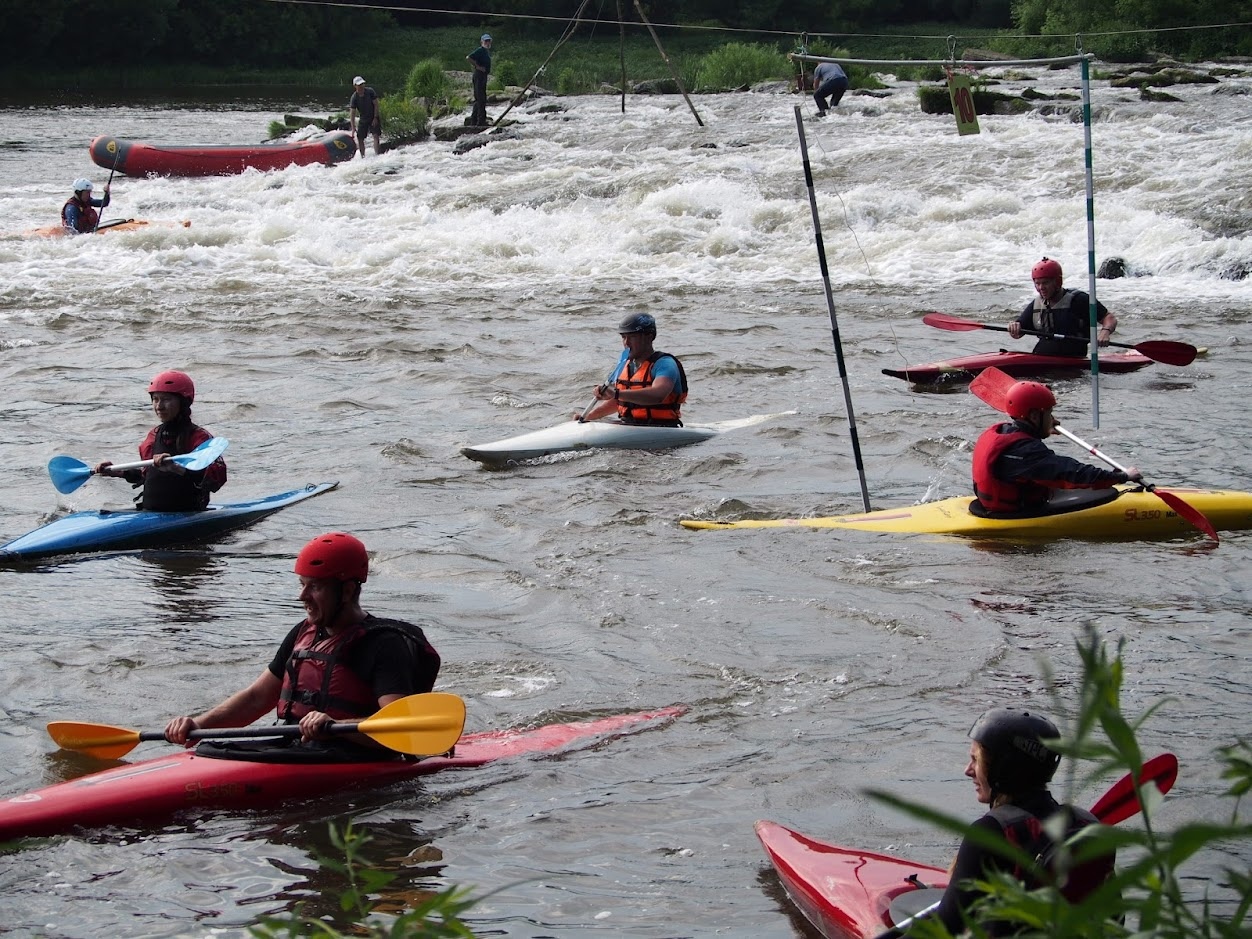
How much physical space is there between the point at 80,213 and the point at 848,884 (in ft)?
47.9

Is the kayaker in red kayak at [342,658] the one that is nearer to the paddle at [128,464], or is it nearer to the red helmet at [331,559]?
the red helmet at [331,559]

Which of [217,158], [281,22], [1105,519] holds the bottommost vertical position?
[1105,519]

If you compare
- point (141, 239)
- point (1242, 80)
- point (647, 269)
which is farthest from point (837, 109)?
point (141, 239)

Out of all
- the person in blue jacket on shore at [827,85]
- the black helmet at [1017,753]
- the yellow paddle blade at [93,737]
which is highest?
the person in blue jacket on shore at [827,85]

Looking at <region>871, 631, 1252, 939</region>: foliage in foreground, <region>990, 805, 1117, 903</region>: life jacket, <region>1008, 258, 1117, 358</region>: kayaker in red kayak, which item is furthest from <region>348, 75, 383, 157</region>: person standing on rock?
<region>871, 631, 1252, 939</region>: foliage in foreground

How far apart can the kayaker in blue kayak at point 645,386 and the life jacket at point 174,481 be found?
2460 millimetres

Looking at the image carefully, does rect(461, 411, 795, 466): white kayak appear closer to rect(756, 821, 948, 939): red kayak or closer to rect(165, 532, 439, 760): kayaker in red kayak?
rect(165, 532, 439, 760): kayaker in red kayak

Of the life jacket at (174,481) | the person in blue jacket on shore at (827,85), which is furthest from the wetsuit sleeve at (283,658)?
the person in blue jacket on shore at (827,85)

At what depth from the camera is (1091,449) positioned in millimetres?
6648

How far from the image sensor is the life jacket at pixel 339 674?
160 inches

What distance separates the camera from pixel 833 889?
10.8 feet

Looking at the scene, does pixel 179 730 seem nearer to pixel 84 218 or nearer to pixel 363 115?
pixel 84 218

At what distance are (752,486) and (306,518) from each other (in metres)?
2.42

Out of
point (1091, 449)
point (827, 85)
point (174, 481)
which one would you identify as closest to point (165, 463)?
point (174, 481)
